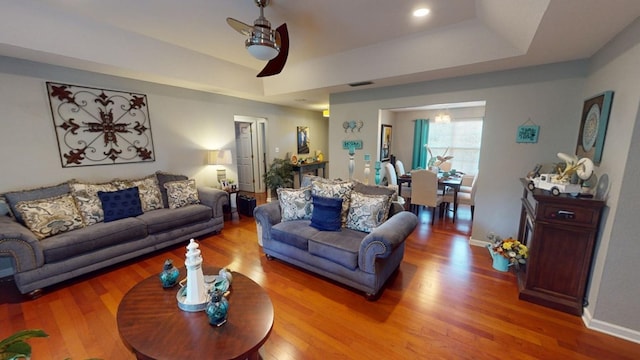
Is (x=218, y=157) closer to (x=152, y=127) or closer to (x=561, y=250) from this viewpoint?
(x=152, y=127)

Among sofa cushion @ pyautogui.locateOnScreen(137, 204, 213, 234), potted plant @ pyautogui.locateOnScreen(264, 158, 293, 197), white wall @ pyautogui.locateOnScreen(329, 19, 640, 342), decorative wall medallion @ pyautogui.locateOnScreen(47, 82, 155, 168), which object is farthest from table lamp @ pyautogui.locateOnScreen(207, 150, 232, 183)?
white wall @ pyautogui.locateOnScreen(329, 19, 640, 342)

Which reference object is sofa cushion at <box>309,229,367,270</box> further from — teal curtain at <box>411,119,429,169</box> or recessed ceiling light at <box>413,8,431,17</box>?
teal curtain at <box>411,119,429,169</box>

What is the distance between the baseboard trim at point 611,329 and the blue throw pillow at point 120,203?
15.6 feet

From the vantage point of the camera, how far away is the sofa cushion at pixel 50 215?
2613 millimetres

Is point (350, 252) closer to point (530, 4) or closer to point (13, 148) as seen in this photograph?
point (530, 4)

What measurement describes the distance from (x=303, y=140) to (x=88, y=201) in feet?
16.0

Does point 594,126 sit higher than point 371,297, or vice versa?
point 594,126

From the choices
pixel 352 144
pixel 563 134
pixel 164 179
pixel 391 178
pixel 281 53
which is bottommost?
pixel 391 178

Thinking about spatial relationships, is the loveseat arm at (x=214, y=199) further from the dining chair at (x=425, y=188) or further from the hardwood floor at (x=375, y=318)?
the dining chair at (x=425, y=188)

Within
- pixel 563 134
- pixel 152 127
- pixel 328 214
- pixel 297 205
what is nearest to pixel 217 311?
pixel 328 214

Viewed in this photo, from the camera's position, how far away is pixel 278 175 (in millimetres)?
5809

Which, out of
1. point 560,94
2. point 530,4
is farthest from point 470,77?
point 530,4

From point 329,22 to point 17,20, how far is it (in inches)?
116

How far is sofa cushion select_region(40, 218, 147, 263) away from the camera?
2517mm
